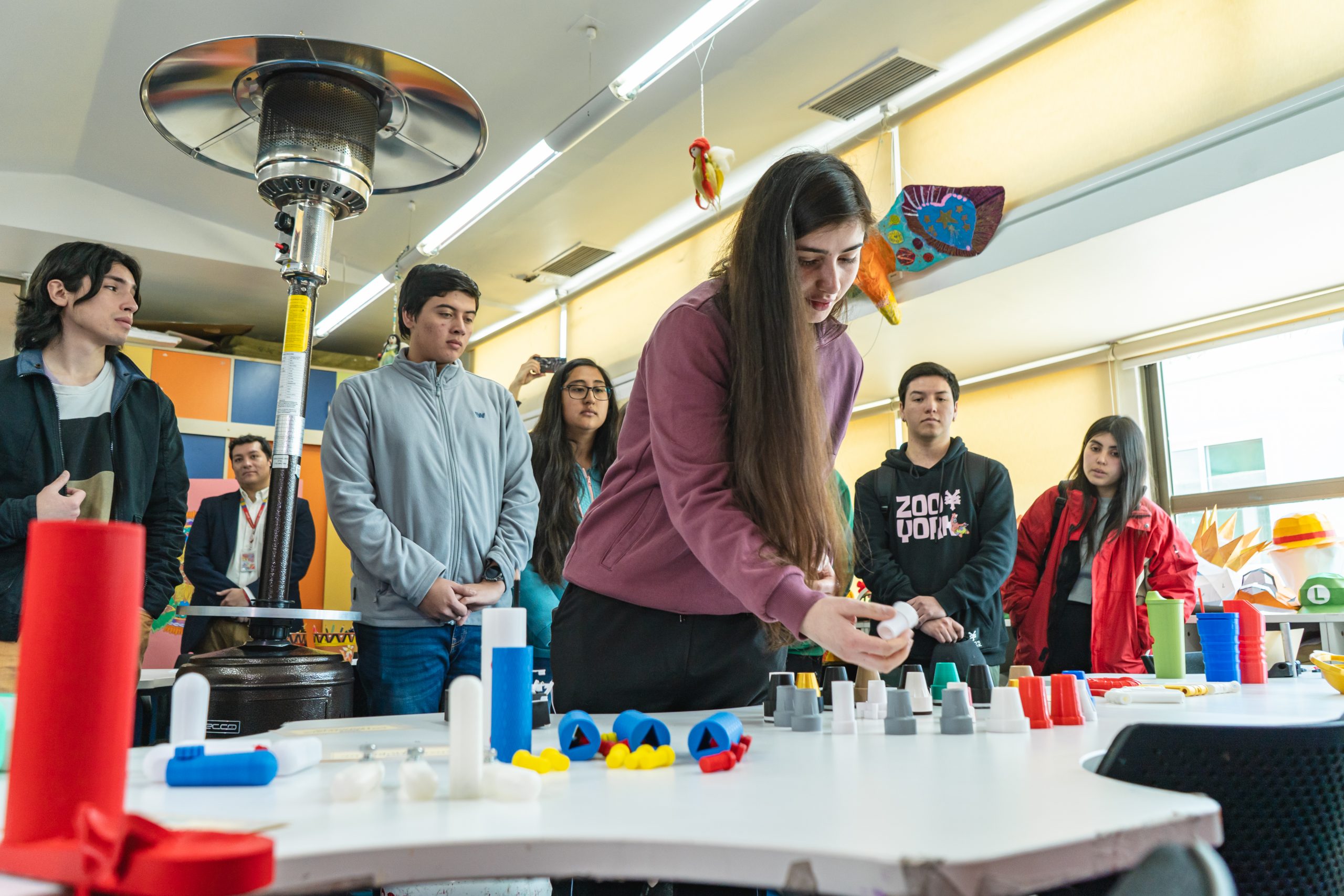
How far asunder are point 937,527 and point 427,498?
5.25ft

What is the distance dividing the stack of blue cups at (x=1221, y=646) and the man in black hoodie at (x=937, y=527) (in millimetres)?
1011

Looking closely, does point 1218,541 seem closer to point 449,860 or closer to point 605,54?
point 605,54

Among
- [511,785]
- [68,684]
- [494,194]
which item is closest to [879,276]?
[494,194]

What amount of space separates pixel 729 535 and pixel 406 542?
3.44ft

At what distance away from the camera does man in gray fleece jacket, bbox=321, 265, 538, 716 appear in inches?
74.8

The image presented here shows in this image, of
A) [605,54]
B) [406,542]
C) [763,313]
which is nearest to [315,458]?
[605,54]

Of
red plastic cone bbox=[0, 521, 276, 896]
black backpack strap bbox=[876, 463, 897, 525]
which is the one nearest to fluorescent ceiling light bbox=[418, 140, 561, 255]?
black backpack strap bbox=[876, 463, 897, 525]

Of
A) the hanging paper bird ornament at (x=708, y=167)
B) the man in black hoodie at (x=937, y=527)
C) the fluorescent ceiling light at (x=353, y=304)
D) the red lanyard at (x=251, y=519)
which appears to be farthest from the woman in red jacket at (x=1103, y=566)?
the fluorescent ceiling light at (x=353, y=304)

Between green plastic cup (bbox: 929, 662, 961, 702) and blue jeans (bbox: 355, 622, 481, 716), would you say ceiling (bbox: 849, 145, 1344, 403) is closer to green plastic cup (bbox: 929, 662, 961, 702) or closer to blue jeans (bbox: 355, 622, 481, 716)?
→ green plastic cup (bbox: 929, 662, 961, 702)

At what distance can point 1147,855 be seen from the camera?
48 centimetres

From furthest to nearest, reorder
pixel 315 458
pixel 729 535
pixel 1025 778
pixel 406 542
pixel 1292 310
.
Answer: pixel 315 458
pixel 1292 310
pixel 406 542
pixel 729 535
pixel 1025 778

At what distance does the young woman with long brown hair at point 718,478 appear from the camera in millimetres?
1148

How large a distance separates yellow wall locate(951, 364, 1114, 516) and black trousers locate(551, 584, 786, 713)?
359cm

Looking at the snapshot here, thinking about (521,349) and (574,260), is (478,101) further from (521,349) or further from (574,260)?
(521,349)
